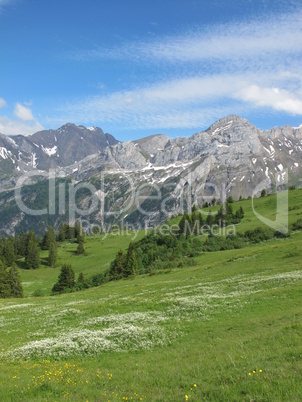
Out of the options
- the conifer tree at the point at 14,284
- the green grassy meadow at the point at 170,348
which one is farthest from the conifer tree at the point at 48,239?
the green grassy meadow at the point at 170,348

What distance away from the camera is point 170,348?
1781cm

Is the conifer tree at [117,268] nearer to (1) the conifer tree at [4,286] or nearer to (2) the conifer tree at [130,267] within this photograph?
(2) the conifer tree at [130,267]

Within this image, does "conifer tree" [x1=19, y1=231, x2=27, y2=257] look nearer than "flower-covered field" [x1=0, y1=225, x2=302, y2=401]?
No

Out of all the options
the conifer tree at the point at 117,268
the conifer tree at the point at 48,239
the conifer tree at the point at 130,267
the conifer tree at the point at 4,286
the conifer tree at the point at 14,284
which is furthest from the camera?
the conifer tree at the point at 48,239

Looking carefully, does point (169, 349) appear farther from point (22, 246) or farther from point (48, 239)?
point (48, 239)

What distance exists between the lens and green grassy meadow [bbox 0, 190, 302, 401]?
10883 millimetres

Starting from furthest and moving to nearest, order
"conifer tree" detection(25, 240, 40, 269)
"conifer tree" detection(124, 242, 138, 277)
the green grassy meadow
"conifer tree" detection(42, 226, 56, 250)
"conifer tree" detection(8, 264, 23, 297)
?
"conifer tree" detection(42, 226, 56, 250) → "conifer tree" detection(25, 240, 40, 269) → "conifer tree" detection(8, 264, 23, 297) → "conifer tree" detection(124, 242, 138, 277) → the green grassy meadow

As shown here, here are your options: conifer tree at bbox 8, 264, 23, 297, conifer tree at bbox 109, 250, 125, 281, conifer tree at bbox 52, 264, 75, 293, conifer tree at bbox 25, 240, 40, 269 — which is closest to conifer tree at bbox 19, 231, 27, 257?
conifer tree at bbox 25, 240, 40, 269

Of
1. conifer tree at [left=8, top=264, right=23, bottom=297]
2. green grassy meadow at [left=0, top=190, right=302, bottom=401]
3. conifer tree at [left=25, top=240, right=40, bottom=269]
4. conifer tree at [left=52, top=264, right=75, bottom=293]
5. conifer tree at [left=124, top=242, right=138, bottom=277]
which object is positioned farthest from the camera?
conifer tree at [left=25, top=240, right=40, bottom=269]

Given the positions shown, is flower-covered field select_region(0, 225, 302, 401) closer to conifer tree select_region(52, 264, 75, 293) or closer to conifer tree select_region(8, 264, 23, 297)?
conifer tree select_region(52, 264, 75, 293)

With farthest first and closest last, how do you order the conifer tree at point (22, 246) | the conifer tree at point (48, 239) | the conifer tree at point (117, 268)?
the conifer tree at point (48, 239)
the conifer tree at point (22, 246)
the conifer tree at point (117, 268)

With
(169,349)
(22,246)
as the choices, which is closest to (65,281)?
(169,349)

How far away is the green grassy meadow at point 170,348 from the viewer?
428 inches

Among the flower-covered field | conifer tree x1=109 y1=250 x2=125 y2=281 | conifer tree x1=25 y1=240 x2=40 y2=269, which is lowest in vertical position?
conifer tree x1=25 y1=240 x2=40 y2=269
